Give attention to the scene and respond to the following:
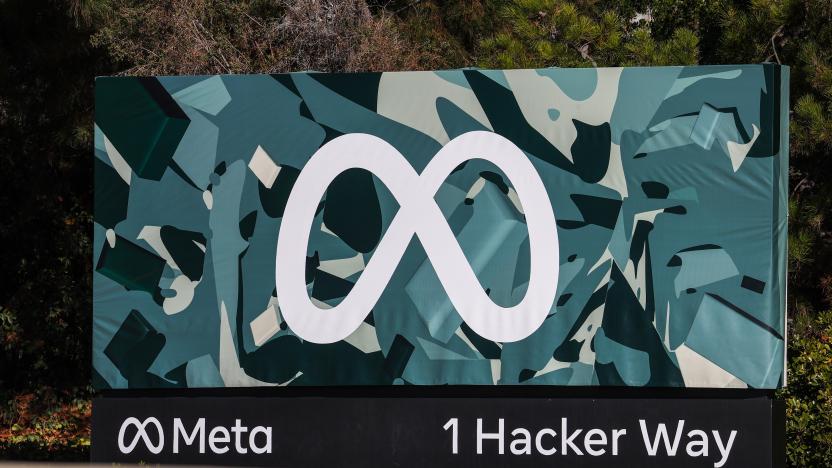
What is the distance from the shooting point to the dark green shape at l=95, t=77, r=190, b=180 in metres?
8.60

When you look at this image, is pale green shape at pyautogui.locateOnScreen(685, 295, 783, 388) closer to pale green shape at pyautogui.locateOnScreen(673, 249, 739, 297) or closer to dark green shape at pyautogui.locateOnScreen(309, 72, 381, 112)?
pale green shape at pyautogui.locateOnScreen(673, 249, 739, 297)

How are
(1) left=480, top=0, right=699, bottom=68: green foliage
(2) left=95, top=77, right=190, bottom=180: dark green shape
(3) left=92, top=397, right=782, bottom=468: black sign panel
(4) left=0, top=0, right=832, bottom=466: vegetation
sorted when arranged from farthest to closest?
(1) left=480, top=0, right=699, bottom=68: green foliage → (4) left=0, top=0, right=832, bottom=466: vegetation → (2) left=95, top=77, right=190, bottom=180: dark green shape → (3) left=92, top=397, right=782, bottom=468: black sign panel

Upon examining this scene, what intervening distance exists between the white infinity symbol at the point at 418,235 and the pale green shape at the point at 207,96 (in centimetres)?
84

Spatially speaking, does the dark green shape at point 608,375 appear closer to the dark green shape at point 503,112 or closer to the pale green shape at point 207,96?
the dark green shape at point 503,112

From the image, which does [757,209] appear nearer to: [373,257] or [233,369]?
[373,257]

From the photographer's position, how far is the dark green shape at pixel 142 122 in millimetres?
8602

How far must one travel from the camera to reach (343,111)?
8.42 m

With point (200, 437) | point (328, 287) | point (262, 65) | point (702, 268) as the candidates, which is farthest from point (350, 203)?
point (262, 65)

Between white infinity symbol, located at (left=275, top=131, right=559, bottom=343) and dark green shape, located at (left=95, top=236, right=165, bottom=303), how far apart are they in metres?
0.96

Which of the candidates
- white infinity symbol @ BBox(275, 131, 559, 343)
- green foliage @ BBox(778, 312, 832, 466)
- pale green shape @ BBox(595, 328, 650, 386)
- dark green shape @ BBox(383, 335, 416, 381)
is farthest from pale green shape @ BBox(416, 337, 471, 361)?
green foliage @ BBox(778, 312, 832, 466)

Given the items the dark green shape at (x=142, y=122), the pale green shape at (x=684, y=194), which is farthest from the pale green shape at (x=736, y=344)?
the dark green shape at (x=142, y=122)

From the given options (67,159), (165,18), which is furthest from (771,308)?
(67,159)

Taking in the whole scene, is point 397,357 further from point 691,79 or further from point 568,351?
point 691,79

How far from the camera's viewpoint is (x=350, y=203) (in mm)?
8438
